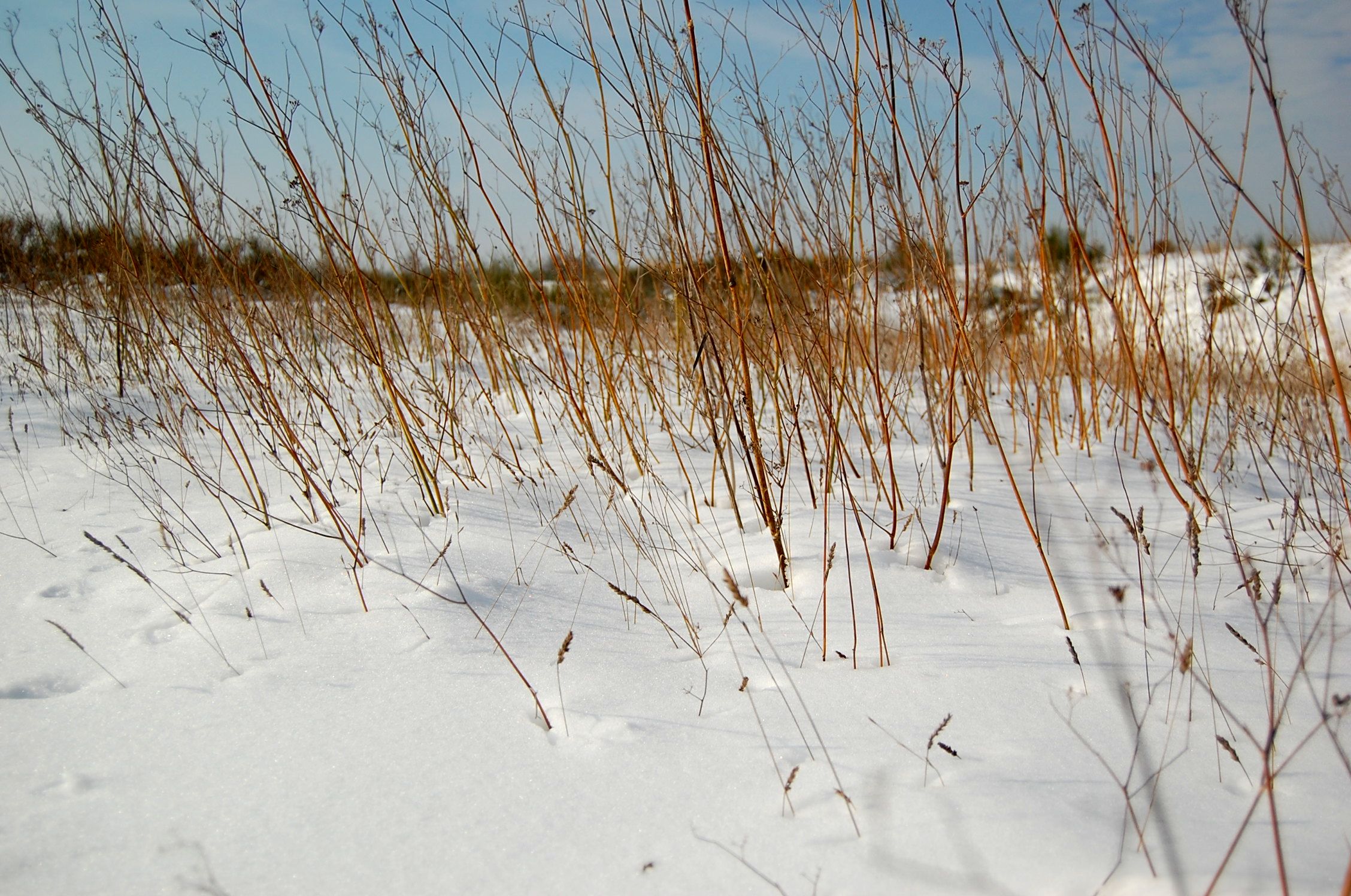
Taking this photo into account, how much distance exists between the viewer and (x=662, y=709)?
1060 mm

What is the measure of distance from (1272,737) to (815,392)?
1.22 m

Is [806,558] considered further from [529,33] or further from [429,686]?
[529,33]

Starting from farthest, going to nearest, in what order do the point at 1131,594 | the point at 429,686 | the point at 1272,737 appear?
the point at 1131,594 < the point at 429,686 < the point at 1272,737

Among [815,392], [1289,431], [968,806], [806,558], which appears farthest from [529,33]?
[1289,431]

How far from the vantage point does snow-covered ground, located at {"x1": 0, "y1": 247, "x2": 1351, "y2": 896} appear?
76cm

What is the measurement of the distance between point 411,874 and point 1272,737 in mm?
805

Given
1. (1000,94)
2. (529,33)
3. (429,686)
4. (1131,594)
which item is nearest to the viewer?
(429,686)

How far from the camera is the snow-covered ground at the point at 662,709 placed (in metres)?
0.76

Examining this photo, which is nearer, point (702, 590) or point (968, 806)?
point (968, 806)

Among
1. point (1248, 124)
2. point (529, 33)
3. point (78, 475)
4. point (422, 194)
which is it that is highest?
point (529, 33)

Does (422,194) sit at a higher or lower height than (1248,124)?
higher

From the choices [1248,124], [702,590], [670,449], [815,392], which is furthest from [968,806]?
[670,449]

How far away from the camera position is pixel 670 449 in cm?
265

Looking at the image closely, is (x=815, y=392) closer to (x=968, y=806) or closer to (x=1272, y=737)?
(x=968, y=806)
